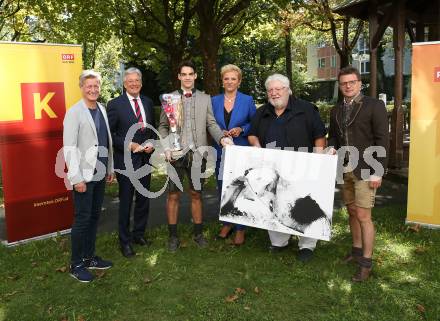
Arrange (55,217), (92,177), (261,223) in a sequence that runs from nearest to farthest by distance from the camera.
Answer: (92,177) → (261,223) → (55,217)

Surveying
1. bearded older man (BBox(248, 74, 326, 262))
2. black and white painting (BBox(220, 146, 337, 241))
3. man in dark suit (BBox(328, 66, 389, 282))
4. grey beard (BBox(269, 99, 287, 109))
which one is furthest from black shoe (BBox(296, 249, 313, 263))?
grey beard (BBox(269, 99, 287, 109))

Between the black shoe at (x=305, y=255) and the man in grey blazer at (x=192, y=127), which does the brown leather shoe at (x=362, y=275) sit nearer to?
the black shoe at (x=305, y=255)

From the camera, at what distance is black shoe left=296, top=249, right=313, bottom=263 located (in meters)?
5.03

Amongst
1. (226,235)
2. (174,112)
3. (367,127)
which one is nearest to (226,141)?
(174,112)

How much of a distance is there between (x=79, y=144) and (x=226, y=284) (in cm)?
216

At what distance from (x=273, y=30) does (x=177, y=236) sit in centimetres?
1921

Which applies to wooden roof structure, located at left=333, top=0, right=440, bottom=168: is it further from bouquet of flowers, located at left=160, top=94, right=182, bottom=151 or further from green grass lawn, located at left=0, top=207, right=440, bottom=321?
bouquet of flowers, located at left=160, top=94, right=182, bottom=151

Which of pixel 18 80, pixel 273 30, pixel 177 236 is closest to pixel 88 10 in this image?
pixel 273 30

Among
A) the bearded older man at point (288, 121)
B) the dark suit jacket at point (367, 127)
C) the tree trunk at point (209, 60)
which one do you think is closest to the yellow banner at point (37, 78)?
the bearded older man at point (288, 121)

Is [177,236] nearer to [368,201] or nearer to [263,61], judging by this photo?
[368,201]

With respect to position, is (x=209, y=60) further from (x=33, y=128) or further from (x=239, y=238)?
(x=239, y=238)

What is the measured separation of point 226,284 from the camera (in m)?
4.54

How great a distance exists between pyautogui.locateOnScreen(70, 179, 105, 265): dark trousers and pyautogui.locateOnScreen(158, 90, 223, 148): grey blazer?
1.03m

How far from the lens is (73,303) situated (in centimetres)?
421
